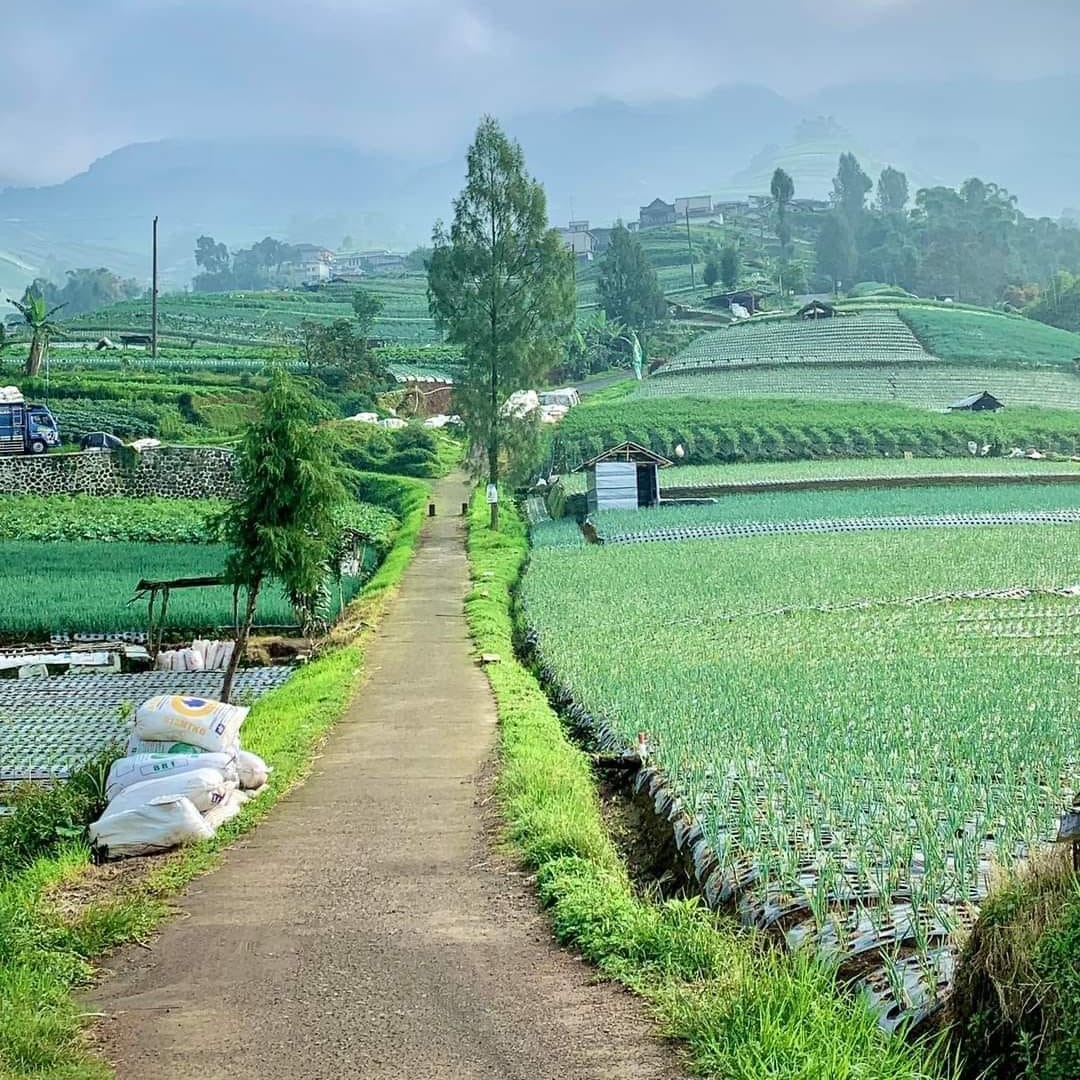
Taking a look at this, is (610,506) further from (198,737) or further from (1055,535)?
(198,737)

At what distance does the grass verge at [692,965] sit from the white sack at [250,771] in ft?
7.27

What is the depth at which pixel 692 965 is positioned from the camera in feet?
24.8

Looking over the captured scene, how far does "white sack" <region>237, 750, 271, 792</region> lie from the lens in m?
12.9

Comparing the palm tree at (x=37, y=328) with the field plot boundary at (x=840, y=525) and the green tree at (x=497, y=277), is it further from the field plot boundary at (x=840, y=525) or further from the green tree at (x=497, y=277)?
the field plot boundary at (x=840, y=525)

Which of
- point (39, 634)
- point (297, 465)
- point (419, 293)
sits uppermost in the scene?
point (419, 293)

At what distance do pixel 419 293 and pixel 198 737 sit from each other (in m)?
124

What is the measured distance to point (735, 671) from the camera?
1672cm

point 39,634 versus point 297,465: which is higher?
point 297,465

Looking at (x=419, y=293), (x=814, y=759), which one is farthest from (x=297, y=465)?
(x=419, y=293)

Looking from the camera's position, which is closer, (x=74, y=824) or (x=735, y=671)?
(x=74, y=824)

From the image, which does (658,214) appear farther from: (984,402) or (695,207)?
(984,402)

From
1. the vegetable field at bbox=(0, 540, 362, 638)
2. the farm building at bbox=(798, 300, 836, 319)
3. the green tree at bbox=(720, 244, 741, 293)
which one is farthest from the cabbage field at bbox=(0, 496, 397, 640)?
the green tree at bbox=(720, 244, 741, 293)

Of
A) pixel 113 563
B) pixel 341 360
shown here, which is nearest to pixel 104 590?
pixel 113 563

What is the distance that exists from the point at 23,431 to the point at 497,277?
1779 centimetres
